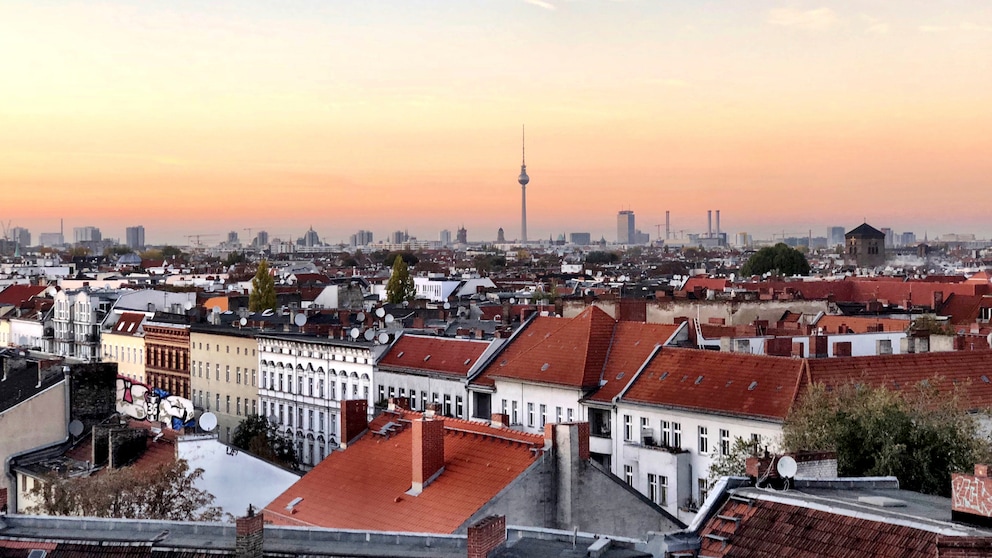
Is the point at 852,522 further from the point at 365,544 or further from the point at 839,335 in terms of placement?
the point at 839,335

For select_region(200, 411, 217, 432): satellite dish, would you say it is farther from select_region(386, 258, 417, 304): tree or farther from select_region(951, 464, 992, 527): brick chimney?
select_region(386, 258, 417, 304): tree

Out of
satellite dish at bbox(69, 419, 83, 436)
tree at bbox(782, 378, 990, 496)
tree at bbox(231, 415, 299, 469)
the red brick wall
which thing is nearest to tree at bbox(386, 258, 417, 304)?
tree at bbox(231, 415, 299, 469)

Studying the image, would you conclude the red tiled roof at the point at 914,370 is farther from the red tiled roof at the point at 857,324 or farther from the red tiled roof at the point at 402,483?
the red tiled roof at the point at 857,324

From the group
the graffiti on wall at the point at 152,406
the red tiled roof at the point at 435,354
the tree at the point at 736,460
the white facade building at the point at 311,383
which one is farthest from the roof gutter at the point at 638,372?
the white facade building at the point at 311,383

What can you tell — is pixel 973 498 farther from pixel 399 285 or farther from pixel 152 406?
pixel 399 285

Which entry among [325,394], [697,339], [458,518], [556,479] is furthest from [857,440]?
[325,394]

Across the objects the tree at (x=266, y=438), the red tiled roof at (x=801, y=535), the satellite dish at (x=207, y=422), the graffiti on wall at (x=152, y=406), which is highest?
the red tiled roof at (x=801, y=535)
